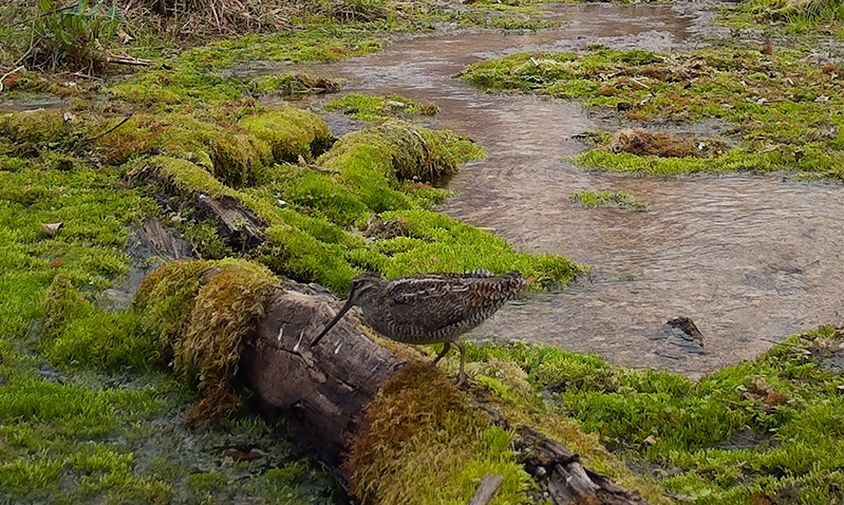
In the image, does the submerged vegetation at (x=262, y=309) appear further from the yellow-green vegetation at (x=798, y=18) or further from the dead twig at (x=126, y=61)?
the yellow-green vegetation at (x=798, y=18)

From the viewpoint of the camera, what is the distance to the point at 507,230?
14.1 meters

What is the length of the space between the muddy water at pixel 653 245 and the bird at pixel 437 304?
364 cm

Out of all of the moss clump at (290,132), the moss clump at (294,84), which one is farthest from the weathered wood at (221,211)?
the moss clump at (294,84)

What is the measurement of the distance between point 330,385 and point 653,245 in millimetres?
7598

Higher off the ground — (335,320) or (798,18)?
(335,320)

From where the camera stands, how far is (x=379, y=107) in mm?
22438

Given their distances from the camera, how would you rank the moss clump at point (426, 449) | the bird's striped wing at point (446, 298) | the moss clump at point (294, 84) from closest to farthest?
1. the moss clump at point (426, 449)
2. the bird's striped wing at point (446, 298)
3. the moss clump at point (294, 84)

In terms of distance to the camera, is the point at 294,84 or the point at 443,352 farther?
the point at 294,84

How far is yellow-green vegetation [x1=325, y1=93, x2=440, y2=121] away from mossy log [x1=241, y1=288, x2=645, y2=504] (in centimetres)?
1397

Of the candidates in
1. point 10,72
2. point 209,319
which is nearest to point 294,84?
point 10,72

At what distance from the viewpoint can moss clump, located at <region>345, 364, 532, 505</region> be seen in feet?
18.3

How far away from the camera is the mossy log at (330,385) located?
571 centimetres

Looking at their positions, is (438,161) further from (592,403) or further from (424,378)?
(424,378)

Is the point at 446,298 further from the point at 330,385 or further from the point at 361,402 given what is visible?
the point at 330,385
